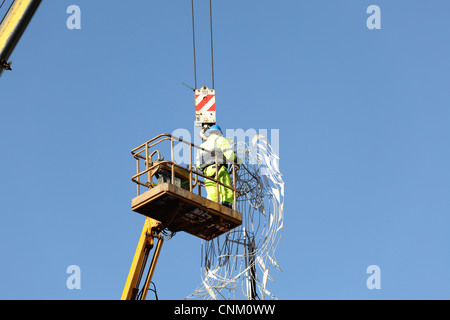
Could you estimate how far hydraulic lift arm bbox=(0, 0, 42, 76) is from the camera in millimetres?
28266

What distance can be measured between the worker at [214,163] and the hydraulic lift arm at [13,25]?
5066mm

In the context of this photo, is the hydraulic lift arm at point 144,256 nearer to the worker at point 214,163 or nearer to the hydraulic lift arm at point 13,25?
the worker at point 214,163

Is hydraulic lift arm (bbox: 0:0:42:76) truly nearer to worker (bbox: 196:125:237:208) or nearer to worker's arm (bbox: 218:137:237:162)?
worker (bbox: 196:125:237:208)

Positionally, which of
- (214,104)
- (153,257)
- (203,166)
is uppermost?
(214,104)

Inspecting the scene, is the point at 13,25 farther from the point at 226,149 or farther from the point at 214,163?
the point at 226,149

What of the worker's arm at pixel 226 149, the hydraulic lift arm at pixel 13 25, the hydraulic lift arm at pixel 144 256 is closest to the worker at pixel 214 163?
the worker's arm at pixel 226 149

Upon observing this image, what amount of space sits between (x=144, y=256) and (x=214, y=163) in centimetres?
290

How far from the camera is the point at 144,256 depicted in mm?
30594

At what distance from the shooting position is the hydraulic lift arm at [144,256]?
3025cm

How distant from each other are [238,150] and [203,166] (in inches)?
67.5

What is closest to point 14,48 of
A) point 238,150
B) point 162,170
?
point 162,170

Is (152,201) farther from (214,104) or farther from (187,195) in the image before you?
(214,104)

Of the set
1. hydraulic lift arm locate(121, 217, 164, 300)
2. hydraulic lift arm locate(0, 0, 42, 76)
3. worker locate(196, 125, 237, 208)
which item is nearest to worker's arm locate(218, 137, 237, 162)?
worker locate(196, 125, 237, 208)
